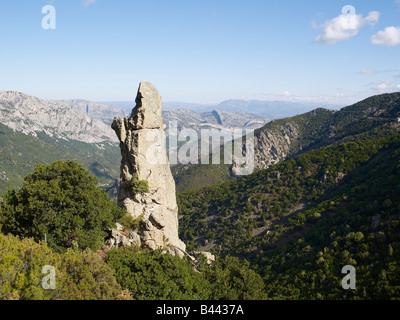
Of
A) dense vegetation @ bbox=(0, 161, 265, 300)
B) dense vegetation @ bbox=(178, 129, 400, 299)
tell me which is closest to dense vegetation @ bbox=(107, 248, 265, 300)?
dense vegetation @ bbox=(0, 161, 265, 300)

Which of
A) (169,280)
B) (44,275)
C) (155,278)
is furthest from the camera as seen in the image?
(169,280)

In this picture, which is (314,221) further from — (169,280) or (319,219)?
(169,280)

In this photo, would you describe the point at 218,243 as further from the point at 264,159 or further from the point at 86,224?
the point at 264,159

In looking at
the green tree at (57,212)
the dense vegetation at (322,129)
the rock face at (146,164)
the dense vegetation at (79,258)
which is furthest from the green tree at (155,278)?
the dense vegetation at (322,129)

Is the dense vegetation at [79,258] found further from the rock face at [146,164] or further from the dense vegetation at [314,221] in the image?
the dense vegetation at [314,221]

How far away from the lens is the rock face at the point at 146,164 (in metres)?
29.8

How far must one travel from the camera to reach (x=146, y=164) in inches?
1238

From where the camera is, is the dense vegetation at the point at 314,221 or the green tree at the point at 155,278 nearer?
the green tree at the point at 155,278

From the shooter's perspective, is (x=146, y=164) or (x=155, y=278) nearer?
(x=155, y=278)

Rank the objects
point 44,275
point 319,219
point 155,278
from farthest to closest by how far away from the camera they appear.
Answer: point 319,219
point 155,278
point 44,275

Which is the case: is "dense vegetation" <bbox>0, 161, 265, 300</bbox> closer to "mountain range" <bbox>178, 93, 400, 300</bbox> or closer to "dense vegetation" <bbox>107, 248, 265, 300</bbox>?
"dense vegetation" <bbox>107, 248, 265, 300</bbox>

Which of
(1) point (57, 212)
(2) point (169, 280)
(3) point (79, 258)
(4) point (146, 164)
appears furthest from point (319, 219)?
(3) point (79, 258)

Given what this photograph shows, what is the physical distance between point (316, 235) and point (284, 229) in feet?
36.2
